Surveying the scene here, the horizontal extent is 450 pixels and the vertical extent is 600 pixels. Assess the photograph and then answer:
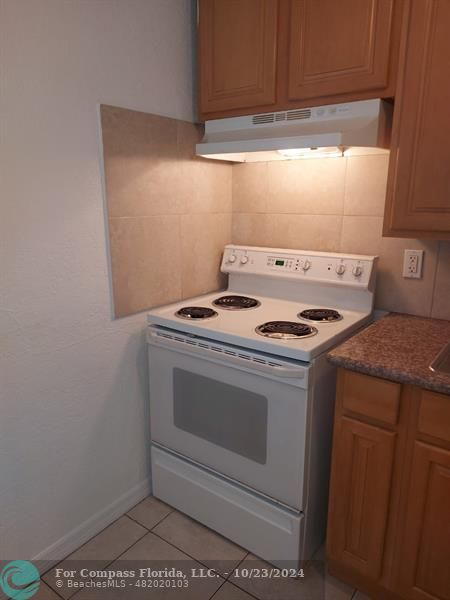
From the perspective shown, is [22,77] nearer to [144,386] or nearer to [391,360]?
[144,386]

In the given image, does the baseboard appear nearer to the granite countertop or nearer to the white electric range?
the white electric range

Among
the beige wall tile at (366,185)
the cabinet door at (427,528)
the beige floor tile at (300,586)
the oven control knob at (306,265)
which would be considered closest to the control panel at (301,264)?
the oven control knob at (306,265)

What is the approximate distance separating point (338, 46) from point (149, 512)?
2062mm

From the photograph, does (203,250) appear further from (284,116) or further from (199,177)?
(284,116)

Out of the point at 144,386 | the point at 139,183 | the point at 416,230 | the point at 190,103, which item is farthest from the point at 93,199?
the point at 416,230

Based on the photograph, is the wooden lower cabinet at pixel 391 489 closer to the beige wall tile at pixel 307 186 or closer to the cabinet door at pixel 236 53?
the beige wall tile at pixel 307 186

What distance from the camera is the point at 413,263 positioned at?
5.80ft

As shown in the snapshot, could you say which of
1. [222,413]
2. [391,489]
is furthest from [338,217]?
[391,489]

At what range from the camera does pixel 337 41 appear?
1.47 m

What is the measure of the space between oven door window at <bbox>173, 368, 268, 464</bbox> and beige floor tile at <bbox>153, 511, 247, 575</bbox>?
1.44 ft

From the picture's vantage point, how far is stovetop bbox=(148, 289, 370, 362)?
4.74 feet

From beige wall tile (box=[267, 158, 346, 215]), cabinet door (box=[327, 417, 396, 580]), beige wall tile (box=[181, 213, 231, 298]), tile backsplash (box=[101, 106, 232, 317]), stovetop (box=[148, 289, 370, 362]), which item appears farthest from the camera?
beige wall tile (box=[181, 213, 231, 298])

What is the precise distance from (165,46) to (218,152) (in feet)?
1.64

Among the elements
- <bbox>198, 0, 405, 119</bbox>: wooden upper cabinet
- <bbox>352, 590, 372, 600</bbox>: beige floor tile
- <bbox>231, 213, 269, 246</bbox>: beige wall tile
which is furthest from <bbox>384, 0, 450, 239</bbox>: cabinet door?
<bbox>352, 590, 372, 600</bbox>: beige floor tile
